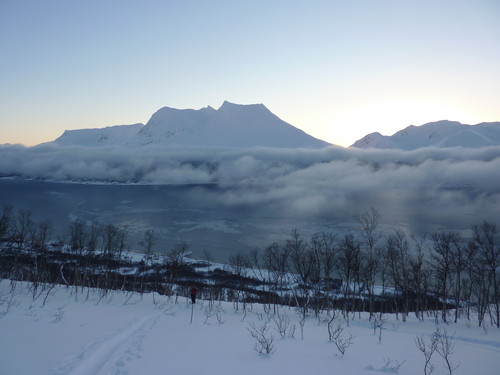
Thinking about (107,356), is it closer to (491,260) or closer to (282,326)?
(282,326)

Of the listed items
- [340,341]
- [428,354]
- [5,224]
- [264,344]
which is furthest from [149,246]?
[428,354]

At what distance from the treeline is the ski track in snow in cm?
973

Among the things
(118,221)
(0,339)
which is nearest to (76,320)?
(0,339)

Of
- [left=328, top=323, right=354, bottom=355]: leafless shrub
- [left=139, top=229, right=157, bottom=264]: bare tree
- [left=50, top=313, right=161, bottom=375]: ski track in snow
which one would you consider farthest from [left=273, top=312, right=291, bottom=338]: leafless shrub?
[left=139, top=229, right=157, bottom=264]: bare tree

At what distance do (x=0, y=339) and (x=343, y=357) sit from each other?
10793mm

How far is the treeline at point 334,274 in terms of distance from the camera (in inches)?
1071

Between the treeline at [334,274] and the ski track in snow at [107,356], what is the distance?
31.9ft

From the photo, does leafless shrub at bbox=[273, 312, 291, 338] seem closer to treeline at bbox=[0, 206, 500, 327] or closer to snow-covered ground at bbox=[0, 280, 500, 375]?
snow-covered ground at bbox=[0, 280, 500, 375]

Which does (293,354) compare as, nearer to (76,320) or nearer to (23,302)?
(76,320)

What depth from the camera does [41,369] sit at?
7699 mm

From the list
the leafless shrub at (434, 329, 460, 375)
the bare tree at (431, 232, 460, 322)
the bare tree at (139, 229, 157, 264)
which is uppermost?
the leafless shrub at (434, 329, 460, 375)

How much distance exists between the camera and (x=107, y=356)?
356 inches

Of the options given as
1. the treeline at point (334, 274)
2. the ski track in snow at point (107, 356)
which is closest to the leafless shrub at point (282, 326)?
the treeline at point (334, 274)

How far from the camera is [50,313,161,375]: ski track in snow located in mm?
7875
